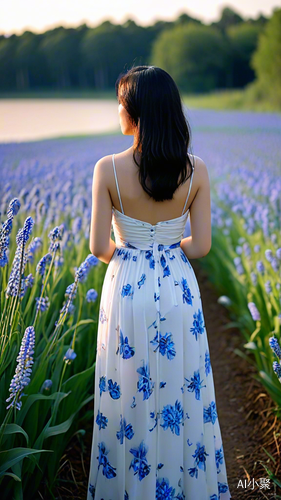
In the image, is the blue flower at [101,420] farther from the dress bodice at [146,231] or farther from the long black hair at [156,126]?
the long black hair at [156,126]

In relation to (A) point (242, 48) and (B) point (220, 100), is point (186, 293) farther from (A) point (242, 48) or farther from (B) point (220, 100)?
(B) point (220, 100)

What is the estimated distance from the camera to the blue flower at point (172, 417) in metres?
1.26

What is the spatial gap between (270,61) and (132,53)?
4.76ft

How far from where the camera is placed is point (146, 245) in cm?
127

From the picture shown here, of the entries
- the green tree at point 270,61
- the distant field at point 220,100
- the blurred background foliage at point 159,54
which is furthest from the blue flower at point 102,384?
the green tree at point 270,61

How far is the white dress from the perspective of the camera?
1.23m

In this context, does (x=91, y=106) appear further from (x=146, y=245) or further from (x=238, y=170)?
(x=146, y=245)

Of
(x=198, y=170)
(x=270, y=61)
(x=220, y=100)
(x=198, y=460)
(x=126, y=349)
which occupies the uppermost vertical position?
(x=220, y=100)

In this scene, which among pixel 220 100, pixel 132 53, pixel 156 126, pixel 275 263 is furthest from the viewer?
pixel 220 100

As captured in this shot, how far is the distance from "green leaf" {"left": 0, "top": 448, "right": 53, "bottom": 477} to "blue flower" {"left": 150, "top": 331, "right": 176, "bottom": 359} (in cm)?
43

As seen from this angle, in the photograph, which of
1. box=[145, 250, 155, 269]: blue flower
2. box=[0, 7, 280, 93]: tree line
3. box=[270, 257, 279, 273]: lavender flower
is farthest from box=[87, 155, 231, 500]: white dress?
box=[0, 7, 280, 93]: tree line

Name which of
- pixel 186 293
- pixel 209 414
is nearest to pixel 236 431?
pixel 209 414

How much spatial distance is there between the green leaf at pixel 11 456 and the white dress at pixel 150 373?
25 centimetres

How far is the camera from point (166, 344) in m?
1.24
